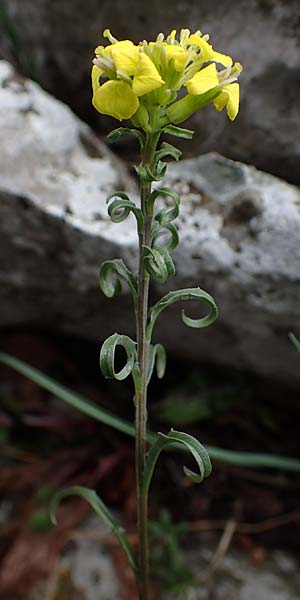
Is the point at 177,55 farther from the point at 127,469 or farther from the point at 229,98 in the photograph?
the point at 127,469

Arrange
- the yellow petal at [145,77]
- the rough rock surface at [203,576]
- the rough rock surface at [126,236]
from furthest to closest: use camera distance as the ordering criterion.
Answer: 1. the rough rock surface at [203,576]
2. the rough rock surface at [126,236]
3. the yellow petal at [145,77]

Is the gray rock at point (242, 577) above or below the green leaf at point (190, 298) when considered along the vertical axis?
below

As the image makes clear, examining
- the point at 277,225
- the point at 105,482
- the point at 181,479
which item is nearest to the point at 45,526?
the point at 105,482

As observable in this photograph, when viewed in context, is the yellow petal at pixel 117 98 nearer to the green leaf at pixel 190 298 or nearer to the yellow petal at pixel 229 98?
the yellow petal at pixel 229 98

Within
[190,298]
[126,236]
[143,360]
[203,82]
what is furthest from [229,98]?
→ [126,236]

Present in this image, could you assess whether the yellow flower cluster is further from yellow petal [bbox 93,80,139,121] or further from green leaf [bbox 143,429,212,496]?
green leaf [bbox 143,429,212,496]

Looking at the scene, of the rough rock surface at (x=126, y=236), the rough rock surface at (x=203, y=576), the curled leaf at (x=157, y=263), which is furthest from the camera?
the rough rock surface at (x=203, y=576)

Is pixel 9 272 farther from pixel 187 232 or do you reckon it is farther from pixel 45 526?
pixel 45 526

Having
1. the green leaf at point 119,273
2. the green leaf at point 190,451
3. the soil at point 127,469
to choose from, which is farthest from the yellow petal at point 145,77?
the soil at point 127,469
